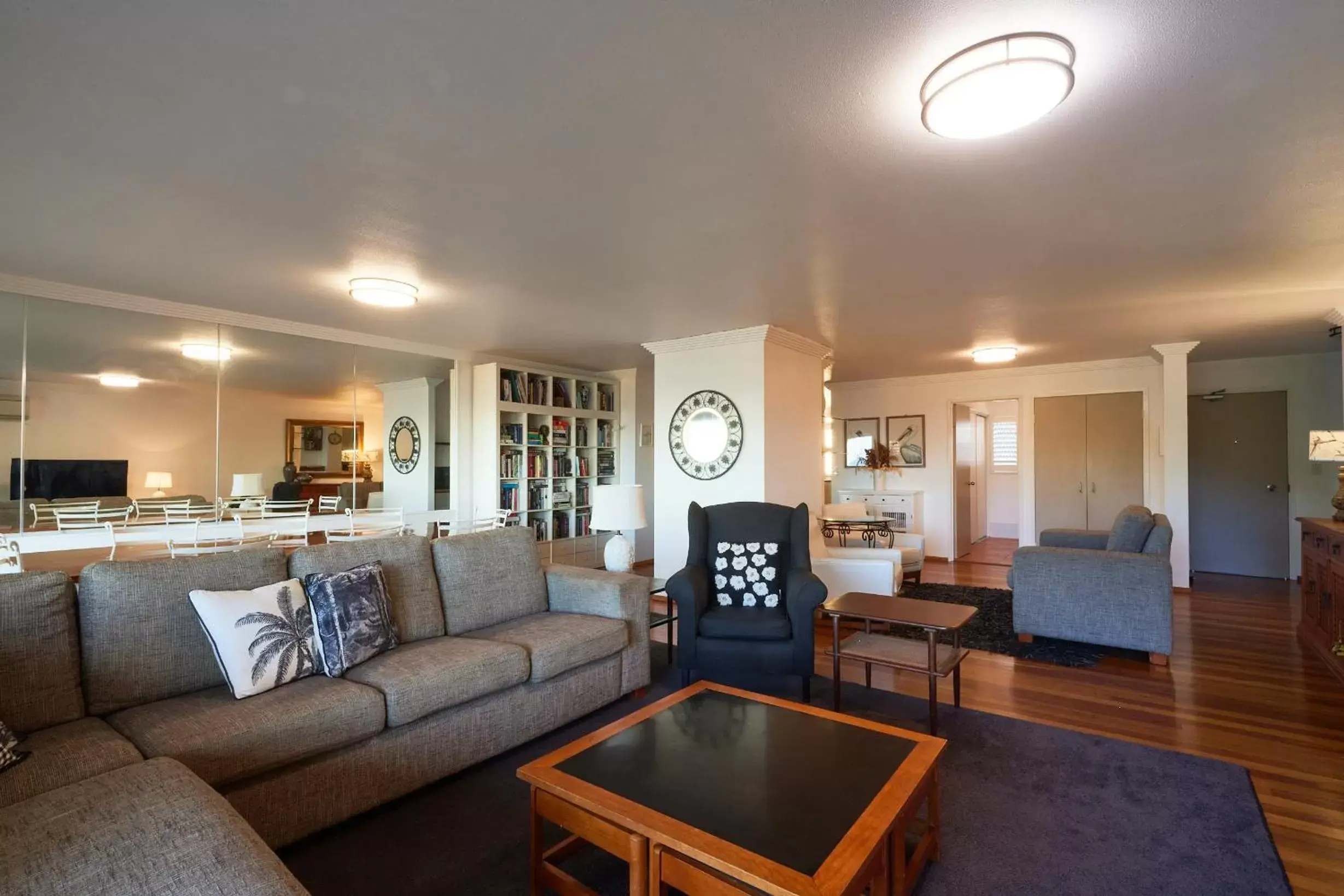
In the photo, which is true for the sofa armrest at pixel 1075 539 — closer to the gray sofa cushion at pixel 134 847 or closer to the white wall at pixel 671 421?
the white wall at pixel 671 421

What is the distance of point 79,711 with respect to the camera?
1967mm

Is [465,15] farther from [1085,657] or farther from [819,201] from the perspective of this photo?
[1085,657]

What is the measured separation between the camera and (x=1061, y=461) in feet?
23.7

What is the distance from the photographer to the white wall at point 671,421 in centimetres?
495

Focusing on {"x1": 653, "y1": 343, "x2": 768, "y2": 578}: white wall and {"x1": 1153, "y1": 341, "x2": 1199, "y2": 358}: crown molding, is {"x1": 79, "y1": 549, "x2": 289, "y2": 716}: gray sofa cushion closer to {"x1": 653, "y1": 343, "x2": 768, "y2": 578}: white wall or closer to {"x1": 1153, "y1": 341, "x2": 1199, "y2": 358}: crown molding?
{"x1": 653, "y1": 343, "x2": 768, "y2": 578}: white wall

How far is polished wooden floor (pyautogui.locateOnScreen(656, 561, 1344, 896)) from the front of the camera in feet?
7.23

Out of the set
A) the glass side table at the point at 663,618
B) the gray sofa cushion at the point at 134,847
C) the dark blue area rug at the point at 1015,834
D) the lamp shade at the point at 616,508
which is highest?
the lamp shade at the point at 616,508

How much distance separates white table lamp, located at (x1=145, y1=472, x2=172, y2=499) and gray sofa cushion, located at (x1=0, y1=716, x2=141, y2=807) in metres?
2.89

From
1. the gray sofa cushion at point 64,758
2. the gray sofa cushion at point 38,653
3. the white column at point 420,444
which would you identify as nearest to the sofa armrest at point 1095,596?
the gray sofa cushion at point 64,758

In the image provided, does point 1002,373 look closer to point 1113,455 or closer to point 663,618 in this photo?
point 1113,455

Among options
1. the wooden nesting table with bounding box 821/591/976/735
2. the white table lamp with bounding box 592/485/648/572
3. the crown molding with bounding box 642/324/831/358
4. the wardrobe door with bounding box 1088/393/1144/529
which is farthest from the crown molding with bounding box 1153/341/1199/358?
Answer: the white table lamp with bounding box 592/485/648/572

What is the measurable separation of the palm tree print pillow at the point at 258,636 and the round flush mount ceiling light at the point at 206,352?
290cm

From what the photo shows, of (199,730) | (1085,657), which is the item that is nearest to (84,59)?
(199,730)

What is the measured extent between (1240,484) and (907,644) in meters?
5.91
